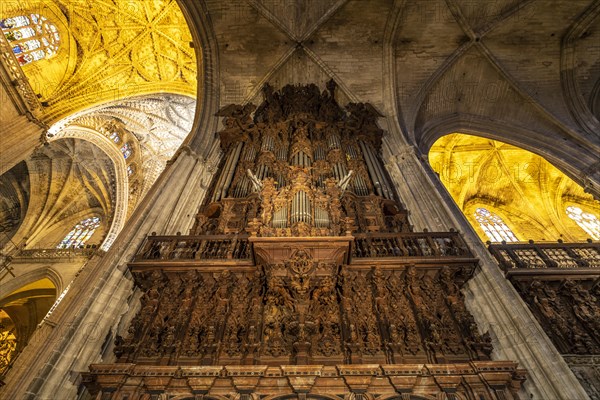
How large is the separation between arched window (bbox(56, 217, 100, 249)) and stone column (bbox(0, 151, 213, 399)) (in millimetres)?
12730

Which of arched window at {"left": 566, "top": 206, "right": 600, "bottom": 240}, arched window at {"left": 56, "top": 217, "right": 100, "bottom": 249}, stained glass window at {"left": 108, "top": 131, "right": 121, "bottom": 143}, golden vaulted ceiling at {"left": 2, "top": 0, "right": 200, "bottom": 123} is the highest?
stained glass window at {"left": 108, "top": 131, "right": 121, "bottom": 143}

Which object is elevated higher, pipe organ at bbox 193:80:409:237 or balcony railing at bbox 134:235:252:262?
pipe organ at bbox 193:80:409:237

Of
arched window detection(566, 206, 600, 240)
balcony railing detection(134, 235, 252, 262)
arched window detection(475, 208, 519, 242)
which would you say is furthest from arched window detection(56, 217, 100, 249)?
arched window detection(566, 206, 600, 240)

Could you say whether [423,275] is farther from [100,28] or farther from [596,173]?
[100,28]

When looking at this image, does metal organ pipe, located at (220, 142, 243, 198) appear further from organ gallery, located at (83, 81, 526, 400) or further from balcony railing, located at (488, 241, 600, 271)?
balcony railing, located at (488, 241, 600, 271)

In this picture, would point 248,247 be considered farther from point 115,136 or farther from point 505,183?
point 115,136

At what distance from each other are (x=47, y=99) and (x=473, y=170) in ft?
63.3

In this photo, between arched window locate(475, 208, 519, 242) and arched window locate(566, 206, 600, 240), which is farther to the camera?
arched window locate(475, 208, 519, 242)

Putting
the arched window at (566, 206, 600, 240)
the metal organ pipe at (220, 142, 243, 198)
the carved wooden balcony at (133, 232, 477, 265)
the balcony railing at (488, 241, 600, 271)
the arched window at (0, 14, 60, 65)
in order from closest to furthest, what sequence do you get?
1. the carved wooden balcony at (133, 232, 477, 265)
2. the balcony railing at (488, 241, 600, 271)
3. the metal organ pipe at (220, 142, 243, 198)
4. the arched window at (0, 14, 60, 65)
5. the arched window at (566, 206, 600, 240)

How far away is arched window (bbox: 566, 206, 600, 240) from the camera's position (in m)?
13.1

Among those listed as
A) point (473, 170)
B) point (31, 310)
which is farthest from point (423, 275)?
point (31, 310)

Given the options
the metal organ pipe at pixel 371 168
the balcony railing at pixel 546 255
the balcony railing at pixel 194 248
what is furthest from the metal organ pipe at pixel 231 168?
the balcony railing at pixel 546 255

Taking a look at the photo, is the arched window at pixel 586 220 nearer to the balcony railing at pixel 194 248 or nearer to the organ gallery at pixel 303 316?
the organ gallery at pixel 303 316

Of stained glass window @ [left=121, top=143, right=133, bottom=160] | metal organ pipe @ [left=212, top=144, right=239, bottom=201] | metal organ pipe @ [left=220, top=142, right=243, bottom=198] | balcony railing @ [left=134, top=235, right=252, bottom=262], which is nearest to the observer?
balcony railing @ [left=134, top=235, right=252, bottom=262]
